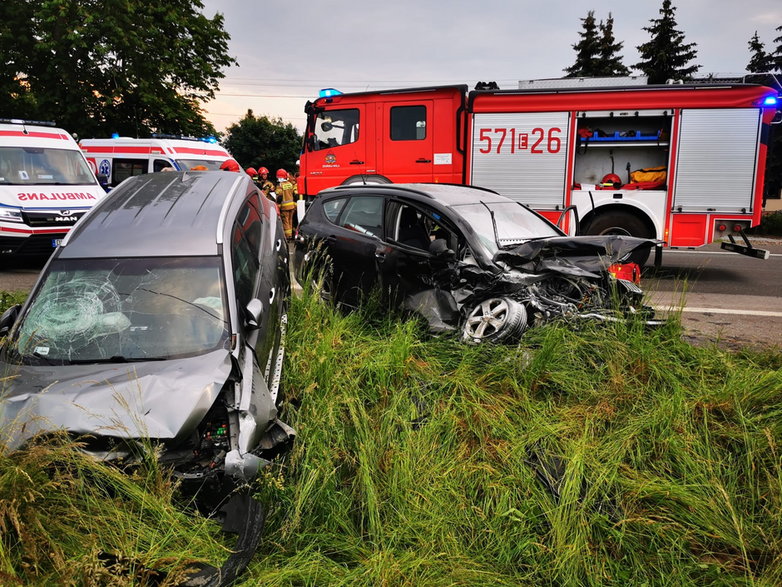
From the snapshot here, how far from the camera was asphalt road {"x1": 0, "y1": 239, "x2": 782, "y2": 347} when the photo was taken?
5.48 meters

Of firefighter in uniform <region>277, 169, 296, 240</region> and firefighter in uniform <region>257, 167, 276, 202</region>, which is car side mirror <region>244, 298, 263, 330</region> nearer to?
firefighter in uniform <region>257, 167, 276, 202</region>

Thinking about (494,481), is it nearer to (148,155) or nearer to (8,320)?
(8,320)

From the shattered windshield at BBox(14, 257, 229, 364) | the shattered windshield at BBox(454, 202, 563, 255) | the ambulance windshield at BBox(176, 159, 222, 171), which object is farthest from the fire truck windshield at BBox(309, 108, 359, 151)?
the shattered windshield at BBox(14, 257, 229, 364)

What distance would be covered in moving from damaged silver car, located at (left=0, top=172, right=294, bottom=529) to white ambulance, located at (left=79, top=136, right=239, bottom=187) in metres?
9.78

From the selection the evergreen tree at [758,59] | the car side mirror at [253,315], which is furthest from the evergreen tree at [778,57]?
the car side mirror at [253,315]

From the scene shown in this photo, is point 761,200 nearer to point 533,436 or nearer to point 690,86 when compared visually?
point 690,86

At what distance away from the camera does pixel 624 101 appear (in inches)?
370

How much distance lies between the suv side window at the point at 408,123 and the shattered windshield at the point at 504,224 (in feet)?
16.3

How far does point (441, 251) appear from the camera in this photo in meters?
4.73

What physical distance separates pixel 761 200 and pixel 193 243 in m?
8.94

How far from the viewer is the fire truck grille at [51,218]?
28.7 ft

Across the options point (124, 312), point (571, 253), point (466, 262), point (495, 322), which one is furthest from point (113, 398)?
point (571, 253)

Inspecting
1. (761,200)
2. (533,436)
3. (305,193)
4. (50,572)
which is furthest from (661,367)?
(305,193)

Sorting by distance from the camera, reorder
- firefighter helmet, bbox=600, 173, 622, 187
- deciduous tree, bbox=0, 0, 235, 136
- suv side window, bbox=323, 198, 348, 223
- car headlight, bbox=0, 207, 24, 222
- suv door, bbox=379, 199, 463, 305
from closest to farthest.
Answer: suv door, bbox=379, 199, 463, 305 < suv side window, bbox=323, 198, 348, 223 < car headlight, bbox=0, 207, 24, 222 < firefighter helmet, bbox=600, 173, 622, 187 < deciduous tree, bbox=0, 0, 235, 136
